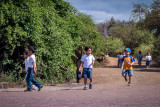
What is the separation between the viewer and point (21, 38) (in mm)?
10688

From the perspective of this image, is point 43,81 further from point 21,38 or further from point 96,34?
point 96,34

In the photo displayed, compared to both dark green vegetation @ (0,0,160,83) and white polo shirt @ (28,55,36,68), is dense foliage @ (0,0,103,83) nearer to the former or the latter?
dark green vegetation @ (0,0,160,83)

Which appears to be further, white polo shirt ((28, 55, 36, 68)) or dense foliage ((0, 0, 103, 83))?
dense foliage ((0, 0, 103, 83))

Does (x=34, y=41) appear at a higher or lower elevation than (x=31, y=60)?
higher

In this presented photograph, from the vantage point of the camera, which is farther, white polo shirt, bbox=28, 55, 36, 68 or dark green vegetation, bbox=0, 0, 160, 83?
dark green vegetation, bbox=0, 0, 160, 83

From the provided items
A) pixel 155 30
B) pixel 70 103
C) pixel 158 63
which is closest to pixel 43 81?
pixel 70 103

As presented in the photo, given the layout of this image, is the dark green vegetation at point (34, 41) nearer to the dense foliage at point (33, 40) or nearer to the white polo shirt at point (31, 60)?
the dense foliage at point (33, 40)

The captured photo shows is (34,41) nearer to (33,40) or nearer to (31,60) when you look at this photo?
(33,40)

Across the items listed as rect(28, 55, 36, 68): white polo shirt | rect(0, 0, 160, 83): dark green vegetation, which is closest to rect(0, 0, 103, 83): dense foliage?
rect(0, 0, 160, 83): dark green vegetation

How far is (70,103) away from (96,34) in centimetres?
2280

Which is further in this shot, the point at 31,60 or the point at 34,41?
the point at 34,41

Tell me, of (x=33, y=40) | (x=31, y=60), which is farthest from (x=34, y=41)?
(x=31, y=60)

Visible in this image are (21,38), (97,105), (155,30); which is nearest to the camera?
(97,105)

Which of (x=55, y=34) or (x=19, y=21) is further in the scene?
(x=55, y=34)
